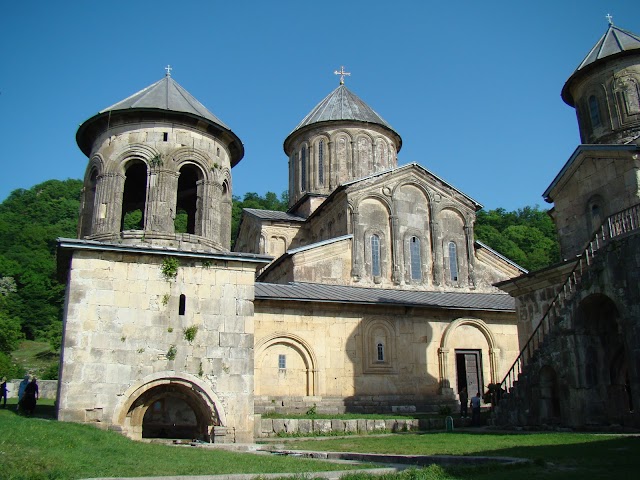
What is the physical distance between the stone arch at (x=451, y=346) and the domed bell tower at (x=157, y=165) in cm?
836

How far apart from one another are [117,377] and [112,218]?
10.5 ft

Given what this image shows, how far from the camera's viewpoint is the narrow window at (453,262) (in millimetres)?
21547

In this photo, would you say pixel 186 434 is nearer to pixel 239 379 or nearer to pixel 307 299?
pixel 239 379

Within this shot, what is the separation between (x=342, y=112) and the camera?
85.6 ft

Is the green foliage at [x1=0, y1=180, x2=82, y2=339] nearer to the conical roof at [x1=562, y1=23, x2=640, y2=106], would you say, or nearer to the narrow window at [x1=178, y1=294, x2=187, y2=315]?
the narrow window at [x1=178, y1=294, x2=187, y2=315]

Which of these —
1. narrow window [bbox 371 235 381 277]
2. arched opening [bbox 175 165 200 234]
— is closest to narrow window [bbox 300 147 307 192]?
narrow window [bbox 371 235 381 277]

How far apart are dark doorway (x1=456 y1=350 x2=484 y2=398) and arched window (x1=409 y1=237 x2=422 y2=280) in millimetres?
3420

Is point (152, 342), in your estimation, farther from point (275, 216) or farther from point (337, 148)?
point (337, 148)

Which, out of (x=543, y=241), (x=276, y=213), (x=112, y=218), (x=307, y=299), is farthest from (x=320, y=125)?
(x=543, y=241)

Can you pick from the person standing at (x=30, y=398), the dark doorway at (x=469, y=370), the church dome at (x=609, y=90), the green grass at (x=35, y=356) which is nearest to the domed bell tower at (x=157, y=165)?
the person standing at (x=30, y=398)

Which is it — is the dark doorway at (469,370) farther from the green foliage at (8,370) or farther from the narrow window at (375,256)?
the green foliage at (8,370)

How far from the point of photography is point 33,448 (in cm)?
731

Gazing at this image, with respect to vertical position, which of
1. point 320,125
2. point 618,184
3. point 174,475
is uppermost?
point 320,125

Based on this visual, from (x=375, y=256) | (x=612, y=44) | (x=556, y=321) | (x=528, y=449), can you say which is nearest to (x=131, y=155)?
(x=528, y=449)
